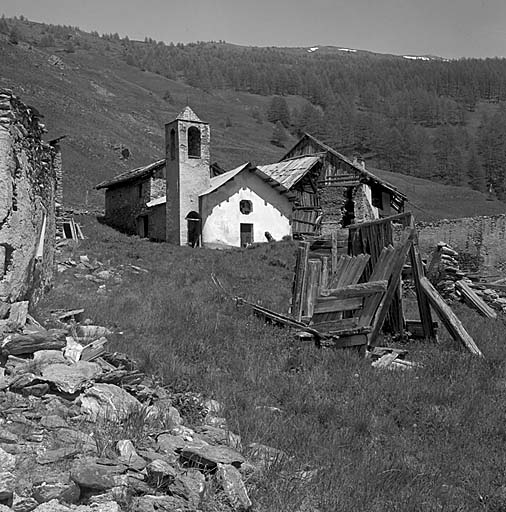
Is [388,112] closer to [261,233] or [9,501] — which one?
[261,233]

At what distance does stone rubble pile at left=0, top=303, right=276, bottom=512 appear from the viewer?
3.66 meters

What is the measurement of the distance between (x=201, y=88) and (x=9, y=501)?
144980 millimetres

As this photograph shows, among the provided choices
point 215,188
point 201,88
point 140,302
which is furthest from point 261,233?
point 201,88

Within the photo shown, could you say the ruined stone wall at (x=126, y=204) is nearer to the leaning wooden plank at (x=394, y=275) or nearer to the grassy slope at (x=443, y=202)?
the leaning wooden plank at (x=394, y=275)

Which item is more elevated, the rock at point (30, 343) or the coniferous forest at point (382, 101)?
the coniferous forest at point (382, 101)

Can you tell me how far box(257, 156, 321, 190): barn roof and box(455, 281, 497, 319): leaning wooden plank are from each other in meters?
16.8

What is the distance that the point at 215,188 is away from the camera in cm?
3034

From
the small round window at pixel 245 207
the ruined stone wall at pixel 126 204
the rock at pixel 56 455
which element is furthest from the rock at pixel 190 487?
the ruined stone wall at pixel 126 204

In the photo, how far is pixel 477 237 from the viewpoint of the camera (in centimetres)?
2439

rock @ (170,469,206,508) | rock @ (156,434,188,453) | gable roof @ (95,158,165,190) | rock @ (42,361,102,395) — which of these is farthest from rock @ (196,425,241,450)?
gable roof @ (95,158,165,190)

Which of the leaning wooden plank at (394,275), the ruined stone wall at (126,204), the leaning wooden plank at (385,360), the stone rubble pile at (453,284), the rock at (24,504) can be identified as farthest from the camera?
the ruined stone wall at (126,204)

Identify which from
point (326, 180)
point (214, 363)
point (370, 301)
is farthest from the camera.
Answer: point (326, 180)

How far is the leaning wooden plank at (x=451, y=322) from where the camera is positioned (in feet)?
31.7

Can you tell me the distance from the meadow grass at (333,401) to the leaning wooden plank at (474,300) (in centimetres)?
333
